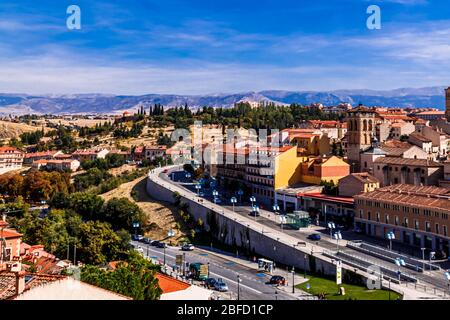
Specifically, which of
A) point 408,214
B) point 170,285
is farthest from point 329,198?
point 170,285


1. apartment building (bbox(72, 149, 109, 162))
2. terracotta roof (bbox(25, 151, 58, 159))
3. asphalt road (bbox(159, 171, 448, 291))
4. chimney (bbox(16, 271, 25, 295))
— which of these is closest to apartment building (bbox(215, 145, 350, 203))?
asphalt road (bbox(159, 171, 448, 291))

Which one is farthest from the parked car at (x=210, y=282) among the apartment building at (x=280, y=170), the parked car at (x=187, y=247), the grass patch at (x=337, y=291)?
the apartment building at (x=280, y=170)

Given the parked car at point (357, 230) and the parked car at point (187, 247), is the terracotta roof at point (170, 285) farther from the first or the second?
the parked car at point (357, 230)

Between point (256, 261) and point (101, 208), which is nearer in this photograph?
point (256, 261)
